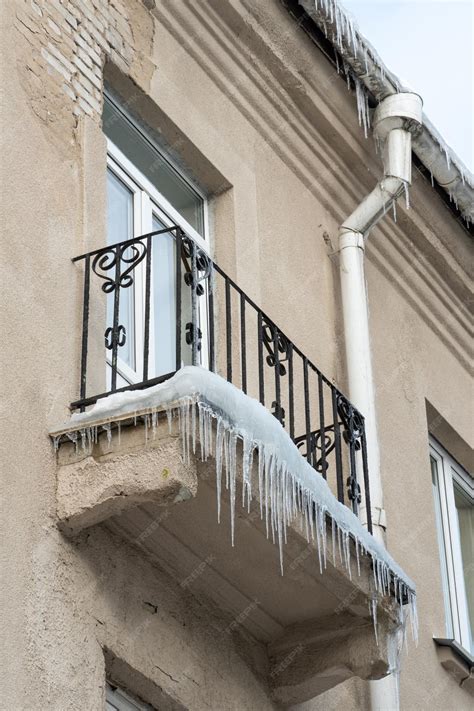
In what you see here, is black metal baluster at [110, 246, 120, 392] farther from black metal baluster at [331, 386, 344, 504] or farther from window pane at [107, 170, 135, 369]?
black metal baluster at [331, 386, 344, 504]

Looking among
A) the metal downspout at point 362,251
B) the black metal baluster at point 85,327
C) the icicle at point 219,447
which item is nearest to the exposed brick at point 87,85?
the black metal baluster at point 85,327

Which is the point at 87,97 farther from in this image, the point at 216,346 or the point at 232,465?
the point at 232,465

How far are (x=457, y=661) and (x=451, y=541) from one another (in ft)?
4.08

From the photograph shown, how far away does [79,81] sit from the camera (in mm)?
7633

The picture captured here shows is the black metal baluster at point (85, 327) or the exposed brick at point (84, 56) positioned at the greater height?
the exposed brick at point (84, 56)

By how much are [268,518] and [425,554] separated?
10.3ft

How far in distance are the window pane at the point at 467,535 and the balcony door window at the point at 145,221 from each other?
3305 millimetres

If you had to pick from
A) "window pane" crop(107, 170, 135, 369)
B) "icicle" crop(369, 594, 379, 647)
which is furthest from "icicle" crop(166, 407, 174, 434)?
"icicle" crop(369, 594, 379, 647)

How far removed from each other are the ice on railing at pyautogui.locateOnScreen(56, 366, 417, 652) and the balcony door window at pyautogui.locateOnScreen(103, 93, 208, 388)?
1.01 metres

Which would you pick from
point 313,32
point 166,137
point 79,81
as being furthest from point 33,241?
point 313,32

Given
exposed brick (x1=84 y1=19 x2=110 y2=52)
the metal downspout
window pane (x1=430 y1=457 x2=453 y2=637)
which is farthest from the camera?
window pane (x1=430 y1=457 x2=453 y2=637)

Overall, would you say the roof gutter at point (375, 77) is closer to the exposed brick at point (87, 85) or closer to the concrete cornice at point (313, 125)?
the concrete cornice at point (313, 125)

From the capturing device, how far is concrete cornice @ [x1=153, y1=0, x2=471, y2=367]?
905 cm

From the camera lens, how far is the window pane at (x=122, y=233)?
7531 millimetres
